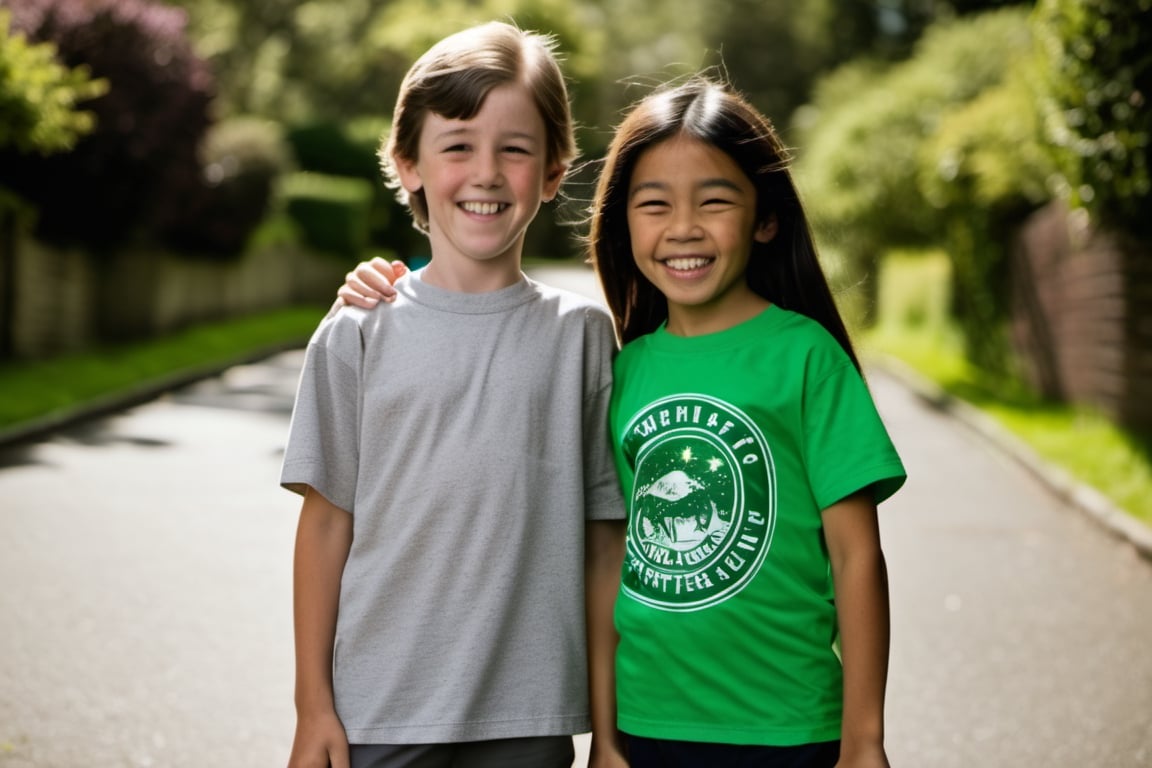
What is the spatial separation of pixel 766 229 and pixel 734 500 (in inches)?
22.0

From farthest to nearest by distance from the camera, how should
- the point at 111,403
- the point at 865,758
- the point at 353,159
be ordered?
the point at 353,159, the point at 111,403, the point at 865,758

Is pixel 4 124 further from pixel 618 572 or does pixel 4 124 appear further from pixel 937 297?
pixel 937 297

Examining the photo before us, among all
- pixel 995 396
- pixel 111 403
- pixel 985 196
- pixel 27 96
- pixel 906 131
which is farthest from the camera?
pixel 906 131

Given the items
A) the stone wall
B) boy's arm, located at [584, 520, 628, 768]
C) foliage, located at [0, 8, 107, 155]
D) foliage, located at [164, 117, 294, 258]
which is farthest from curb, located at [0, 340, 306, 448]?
boy's arm, located at [584, 520, 628, 768]

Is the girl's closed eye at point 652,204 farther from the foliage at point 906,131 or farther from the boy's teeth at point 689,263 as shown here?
the foliage at point 906,131

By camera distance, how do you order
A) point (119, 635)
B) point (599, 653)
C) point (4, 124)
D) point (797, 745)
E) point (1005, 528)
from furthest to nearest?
point (4, 124)
point (1005, 528)
point (119, 635)
point (599, 653)
point (797, 745)

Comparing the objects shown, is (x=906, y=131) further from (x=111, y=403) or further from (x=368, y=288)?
(x=368, y=288)

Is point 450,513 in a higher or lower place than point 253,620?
higher

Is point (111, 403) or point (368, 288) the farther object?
point (111, 403)

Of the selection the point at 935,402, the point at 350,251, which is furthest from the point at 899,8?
the point at 935,402

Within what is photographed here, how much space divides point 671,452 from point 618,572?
28 cm

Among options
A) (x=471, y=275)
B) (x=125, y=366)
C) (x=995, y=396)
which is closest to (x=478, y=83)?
(x=471, y=275)

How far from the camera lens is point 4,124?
40.0 feet

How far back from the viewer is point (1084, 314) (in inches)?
567
